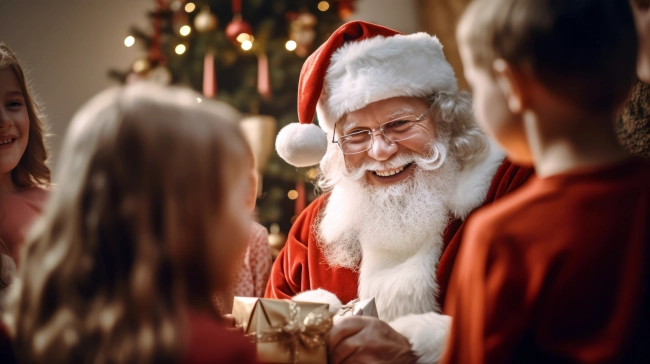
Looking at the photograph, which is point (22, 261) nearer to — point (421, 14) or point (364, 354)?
point (364, 354)

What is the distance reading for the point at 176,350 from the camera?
87 cm

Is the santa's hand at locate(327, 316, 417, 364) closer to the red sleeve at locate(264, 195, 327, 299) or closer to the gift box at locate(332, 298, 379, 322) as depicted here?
the gift box at locate(332, 298, 379, 322)

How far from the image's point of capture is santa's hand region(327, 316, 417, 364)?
1518mm

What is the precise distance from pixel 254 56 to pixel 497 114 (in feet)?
10.7

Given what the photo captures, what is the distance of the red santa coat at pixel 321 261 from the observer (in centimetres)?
186

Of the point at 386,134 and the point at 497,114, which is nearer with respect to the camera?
the point at 497,114

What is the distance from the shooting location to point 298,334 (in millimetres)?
1498

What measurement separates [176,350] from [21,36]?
139 inches

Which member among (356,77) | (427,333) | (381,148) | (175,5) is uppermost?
(175,5)

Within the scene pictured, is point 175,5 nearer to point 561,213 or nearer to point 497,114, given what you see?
point 497,114

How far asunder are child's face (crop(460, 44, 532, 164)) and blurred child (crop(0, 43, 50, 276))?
4.35ft

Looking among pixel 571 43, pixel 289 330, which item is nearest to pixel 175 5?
pixel 289 330

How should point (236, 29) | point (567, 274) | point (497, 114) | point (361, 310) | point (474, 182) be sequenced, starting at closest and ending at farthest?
point (567, 274)
point (497, 114)
point (361, 310)
point (474, 182)
point (236, 29)

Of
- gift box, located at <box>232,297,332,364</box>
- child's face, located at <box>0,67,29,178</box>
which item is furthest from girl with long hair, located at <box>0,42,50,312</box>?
gift box, located at <box>232,297,332,364</box>
